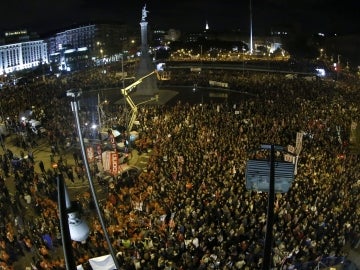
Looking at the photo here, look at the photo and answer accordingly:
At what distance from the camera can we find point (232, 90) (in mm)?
49906

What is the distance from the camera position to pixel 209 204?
48.3 ft

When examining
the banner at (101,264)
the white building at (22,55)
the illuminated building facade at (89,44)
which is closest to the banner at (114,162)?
the banner at (101,264)

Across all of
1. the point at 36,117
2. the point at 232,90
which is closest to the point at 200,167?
the point at 36,117

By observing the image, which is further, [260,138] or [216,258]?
[260,138]

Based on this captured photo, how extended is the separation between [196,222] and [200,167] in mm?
5557

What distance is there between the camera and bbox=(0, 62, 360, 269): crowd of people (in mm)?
12008

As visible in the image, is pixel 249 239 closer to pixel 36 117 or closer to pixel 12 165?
pixel 12 165

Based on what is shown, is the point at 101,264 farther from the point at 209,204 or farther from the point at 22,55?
the point at 22,55

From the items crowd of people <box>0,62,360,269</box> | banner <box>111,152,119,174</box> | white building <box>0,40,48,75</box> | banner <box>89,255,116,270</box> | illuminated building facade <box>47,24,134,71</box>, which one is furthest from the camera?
illuminated building facade <box>47,24,134,71</box>

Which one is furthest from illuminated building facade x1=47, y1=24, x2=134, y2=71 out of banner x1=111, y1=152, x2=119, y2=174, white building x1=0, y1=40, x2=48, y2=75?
banner x1=111, y1=152, x2=119, y2=174

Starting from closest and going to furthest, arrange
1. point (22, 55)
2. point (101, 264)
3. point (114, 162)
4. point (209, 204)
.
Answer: point (101, 264) → point (209, 204) → point (114, 162) → point (22, 55)

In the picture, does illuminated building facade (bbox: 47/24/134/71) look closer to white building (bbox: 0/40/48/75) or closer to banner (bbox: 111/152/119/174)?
white building (bbox: 0/40/48/75)

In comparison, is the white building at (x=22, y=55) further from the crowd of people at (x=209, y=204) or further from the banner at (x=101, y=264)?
the banner at (x=101, y=264)

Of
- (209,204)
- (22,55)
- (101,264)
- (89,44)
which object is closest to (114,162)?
(209,204)
